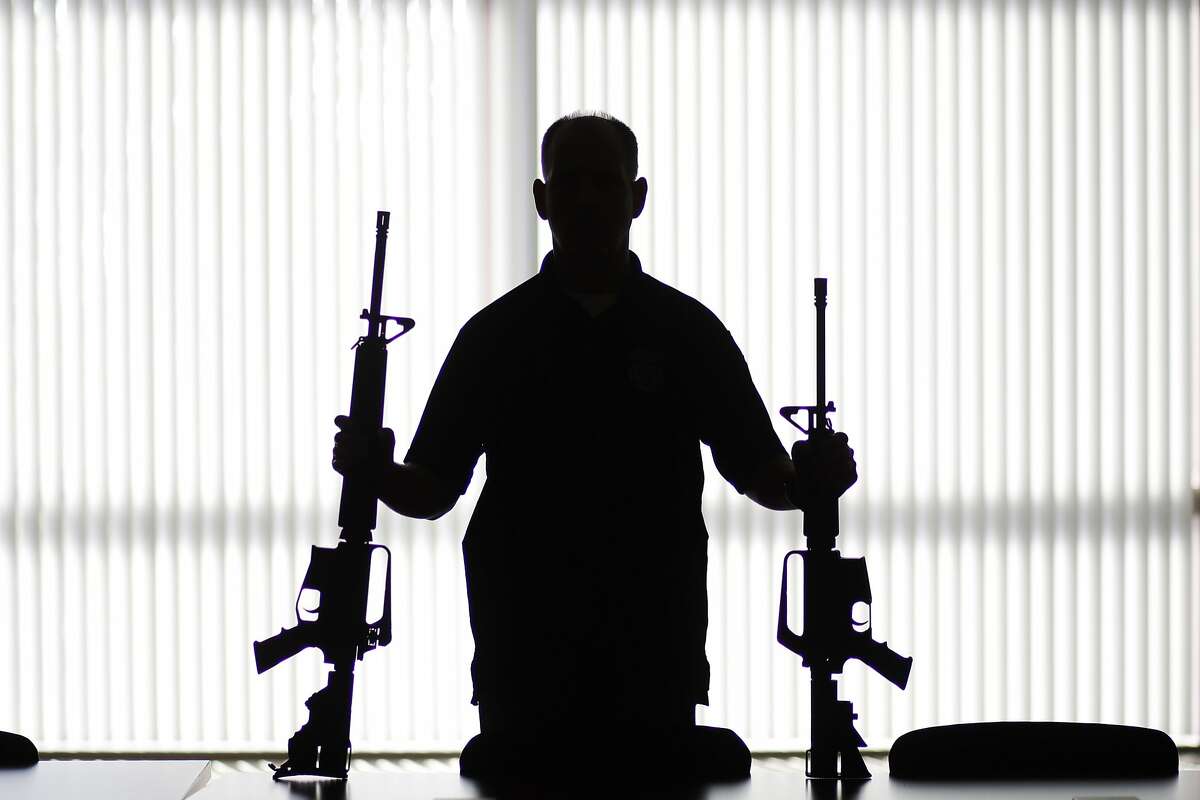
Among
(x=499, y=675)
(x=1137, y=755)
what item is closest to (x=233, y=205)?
(x=499, y=675)

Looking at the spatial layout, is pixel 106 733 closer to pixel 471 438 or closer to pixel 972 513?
pixel 471 438

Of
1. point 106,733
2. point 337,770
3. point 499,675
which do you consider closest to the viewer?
point 337,770

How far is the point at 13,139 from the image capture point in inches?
128

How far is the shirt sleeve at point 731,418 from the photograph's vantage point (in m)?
1.81

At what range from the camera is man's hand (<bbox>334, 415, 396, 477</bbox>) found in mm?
1558

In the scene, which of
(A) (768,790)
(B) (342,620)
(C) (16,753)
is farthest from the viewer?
(C) (16,753)

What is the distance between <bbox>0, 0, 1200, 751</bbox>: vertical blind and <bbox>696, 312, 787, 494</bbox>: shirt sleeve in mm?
1420

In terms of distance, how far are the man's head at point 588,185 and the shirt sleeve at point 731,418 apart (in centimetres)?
26

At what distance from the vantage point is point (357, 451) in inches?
61.2

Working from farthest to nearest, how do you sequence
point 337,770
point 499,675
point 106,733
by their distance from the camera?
point 106,733 < point 499,675 < point 337,770

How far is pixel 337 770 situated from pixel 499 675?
322 millimetres

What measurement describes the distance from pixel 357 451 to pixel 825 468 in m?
0.68

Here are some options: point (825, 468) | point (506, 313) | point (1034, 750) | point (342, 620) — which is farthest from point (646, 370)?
point (1034, 750)

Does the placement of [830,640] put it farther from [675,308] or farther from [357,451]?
[357,451]
